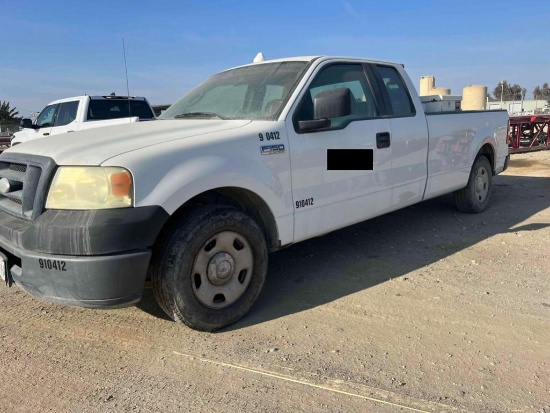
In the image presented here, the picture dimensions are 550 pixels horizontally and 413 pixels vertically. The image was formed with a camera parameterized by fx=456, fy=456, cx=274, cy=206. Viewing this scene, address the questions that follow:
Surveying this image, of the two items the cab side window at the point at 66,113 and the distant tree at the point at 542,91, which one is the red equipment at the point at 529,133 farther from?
the distant tree at the point at 542,91

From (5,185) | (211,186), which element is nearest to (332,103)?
(211,186)

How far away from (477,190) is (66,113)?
26.7 ft

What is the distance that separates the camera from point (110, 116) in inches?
377

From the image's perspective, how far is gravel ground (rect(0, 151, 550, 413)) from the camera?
2.38 m

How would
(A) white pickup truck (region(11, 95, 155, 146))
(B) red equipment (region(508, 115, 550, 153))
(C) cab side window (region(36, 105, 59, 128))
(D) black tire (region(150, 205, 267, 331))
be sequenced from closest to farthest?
(D) black tire (region(150, 205, 267, 331)) < (A) white pickup truck (region(11, 95, 155, 146)) < (C) cab side window (region(36, 105, 59, 128)) < (B) red equipment (region(508, 115, 550, 153))

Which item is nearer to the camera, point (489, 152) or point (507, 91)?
point (489, 152)

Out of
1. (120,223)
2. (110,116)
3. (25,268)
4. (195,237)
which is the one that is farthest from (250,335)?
(110,116)

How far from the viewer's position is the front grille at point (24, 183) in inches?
106

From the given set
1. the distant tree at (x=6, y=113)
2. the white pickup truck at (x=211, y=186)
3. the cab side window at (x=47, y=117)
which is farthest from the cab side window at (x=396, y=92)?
the distant tree at (x=6, y=113)

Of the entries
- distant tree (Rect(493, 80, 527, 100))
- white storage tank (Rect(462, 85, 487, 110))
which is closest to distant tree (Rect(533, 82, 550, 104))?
distant tree (Rect(493, 80, 527, 100))

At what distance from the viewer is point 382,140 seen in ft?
13.8

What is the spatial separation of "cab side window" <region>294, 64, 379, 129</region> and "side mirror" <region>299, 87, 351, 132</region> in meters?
0.11

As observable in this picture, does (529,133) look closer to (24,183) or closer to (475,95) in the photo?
(475,95)

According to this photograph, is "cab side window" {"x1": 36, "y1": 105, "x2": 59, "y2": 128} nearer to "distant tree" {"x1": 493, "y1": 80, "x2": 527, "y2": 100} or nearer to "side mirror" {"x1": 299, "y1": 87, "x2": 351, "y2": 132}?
"side mirror" {"x1": 299, "y1": 87, "x2": 351, "y2": 132}
